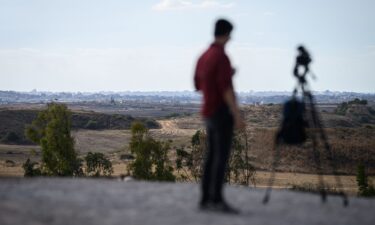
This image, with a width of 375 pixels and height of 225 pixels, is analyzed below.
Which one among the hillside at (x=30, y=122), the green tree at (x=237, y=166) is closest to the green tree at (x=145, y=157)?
the green tree at (x=237, y=166)

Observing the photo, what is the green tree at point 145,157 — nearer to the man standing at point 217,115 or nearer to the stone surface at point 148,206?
the stone surface at point 148,206

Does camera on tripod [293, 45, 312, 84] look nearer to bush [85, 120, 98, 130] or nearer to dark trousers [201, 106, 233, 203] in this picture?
dark trousers [201, 106, 233, 203]

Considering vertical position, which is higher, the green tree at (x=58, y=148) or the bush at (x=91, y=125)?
the green tree at (x=58, y=148)

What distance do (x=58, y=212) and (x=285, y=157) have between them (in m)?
75.6

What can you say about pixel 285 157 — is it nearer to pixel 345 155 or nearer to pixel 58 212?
pixel 345 155

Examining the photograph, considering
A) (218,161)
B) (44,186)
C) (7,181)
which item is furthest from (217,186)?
(7,181)

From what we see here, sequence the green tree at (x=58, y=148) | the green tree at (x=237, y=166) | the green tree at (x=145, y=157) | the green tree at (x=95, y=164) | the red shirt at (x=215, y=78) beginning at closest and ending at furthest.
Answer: the red shirt at (x=215, y=78)
the green tree at (x=58, y=148)
the green tree at (x=145, y=157)
the green tree at (x=237, y=166)
the green tree at (x=95, y=164)

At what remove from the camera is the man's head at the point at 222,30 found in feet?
27.3

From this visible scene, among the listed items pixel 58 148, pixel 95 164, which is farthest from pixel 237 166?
pixel 58 148

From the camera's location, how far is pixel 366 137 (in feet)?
317

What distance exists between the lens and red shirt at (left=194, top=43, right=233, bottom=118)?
8023 millimetres

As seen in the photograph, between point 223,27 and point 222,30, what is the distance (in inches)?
1.9

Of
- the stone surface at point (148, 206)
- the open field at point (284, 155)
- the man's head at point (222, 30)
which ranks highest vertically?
the man's head at point (222, 30)

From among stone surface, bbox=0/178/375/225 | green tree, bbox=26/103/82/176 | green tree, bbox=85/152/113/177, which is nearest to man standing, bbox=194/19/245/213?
stone surface, bbox=0/178/375/225
